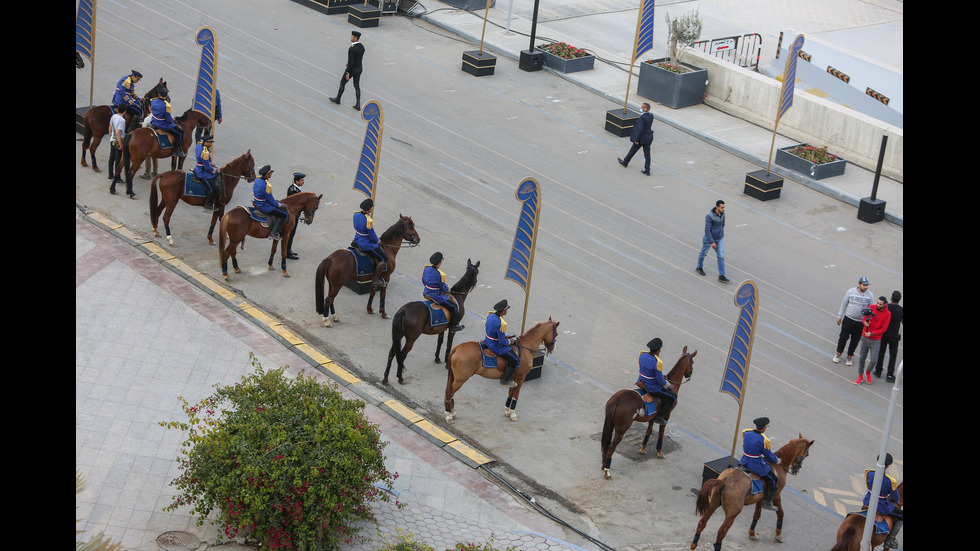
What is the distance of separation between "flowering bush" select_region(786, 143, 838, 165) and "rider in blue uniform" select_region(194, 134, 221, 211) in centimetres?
1419

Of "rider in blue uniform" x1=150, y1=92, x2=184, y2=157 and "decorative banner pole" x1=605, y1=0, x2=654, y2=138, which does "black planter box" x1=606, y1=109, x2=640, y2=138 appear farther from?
"rider in blue uniform" x1=150, y1=92, x2=184, y2=157

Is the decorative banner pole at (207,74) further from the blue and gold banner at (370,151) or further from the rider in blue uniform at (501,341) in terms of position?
the rider in blue uniform at (501,341)

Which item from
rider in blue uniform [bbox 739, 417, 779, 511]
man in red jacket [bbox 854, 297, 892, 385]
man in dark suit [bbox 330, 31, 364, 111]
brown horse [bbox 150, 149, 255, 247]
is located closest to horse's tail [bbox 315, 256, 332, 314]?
brown horse [bbox 150, 149, 255, 247]

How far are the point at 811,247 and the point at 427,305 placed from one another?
33.7 feet

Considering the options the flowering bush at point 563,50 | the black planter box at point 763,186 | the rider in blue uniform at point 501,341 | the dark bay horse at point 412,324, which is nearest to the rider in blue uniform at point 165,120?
the dark bay horse at point 412,324

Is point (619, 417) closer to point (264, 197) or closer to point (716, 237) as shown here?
point (716, 237)

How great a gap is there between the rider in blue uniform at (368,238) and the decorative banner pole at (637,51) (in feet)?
35.9

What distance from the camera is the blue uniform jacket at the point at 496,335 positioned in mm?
16219

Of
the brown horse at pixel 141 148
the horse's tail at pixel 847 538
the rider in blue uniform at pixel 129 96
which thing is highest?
the rider in blue uniform at pixel 129 96

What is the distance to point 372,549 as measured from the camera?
43.7 feet

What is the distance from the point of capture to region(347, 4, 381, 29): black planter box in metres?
34.4

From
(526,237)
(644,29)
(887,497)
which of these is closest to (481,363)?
(526,237)

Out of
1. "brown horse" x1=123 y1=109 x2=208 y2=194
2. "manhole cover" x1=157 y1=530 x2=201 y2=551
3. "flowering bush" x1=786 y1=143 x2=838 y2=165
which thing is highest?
"flowering bush" x1=786 y1=143 x2=838 y2=165

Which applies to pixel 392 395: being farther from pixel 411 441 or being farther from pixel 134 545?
pixel 134 545
